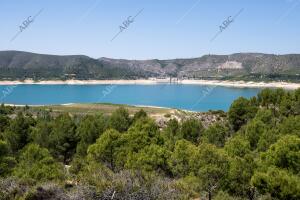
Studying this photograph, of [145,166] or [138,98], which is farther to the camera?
[138,98]

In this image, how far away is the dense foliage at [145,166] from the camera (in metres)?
11.7

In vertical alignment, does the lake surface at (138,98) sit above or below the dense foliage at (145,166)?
below

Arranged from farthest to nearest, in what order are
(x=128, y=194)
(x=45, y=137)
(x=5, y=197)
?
(x=45, y=137) → (x=5, y=197) → (x=128, y=194)

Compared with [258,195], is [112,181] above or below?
above

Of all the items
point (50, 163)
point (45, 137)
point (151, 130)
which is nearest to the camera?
point (50, 163)

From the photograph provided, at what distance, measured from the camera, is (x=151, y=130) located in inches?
969

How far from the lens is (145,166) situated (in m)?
18.0

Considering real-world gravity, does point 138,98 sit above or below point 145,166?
below

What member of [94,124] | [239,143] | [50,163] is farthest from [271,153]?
[94,124]

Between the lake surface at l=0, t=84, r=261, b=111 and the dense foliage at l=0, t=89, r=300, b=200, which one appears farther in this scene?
the lake surface at l=0, t=84, r=261, b=111

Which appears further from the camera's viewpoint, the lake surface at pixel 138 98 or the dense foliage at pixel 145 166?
the lake surface at pixel 138 98

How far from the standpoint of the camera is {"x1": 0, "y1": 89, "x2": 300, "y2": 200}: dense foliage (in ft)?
38.4

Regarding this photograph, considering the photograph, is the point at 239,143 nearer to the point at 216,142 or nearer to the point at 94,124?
the point at 216,142

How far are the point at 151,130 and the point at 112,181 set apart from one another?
43.8ft
